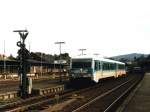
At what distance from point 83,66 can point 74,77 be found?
4.42 feet

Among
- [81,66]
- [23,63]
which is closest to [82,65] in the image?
[81,66]

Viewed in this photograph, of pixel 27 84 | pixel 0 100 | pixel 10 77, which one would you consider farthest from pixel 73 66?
pixel 10 77

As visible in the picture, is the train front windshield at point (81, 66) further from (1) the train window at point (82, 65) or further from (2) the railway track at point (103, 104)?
(2) the railway track at point (103, 104)

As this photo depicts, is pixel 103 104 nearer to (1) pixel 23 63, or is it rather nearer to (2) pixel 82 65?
(1) pixel 23 63

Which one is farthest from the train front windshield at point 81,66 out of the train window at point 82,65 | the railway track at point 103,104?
the railway track at point 103,104

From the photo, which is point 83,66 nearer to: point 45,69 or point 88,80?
Answer: point 88,80

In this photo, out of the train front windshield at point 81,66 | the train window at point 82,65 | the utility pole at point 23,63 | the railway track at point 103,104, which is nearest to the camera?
the railway track at point 103,104

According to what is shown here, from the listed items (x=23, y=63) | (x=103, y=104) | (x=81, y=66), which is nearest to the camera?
(x=103, y=104)

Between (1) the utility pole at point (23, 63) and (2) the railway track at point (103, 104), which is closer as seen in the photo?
(2) the railway track at point (103, 104)

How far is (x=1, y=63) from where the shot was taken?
6334cm

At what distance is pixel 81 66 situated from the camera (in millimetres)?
33844

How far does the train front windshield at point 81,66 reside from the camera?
33.5 metres

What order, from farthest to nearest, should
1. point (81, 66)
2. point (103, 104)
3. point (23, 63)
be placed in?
point (81, 66)
point (23, 63)
point (103, 104)

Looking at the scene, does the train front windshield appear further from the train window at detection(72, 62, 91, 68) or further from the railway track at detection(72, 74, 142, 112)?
the railway track at detection(72, 74, 142, 112)
